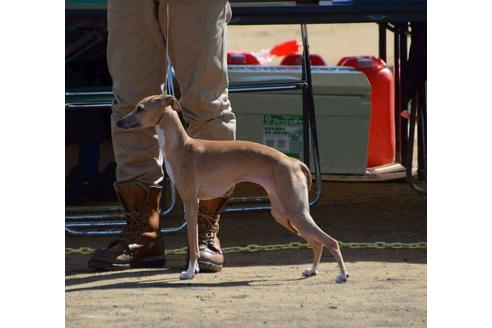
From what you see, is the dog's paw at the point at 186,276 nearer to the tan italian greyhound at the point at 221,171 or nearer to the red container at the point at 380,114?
the tan italian greyhound at the point at 221,171

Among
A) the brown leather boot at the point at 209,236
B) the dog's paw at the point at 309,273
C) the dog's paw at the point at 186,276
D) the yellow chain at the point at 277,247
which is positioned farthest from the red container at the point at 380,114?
the dog's paw at the point at 186,276

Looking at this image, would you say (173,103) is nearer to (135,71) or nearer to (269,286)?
(135,71)

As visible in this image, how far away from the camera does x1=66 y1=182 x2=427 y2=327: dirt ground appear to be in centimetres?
414

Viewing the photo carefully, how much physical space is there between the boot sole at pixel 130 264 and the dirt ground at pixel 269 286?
4 cm

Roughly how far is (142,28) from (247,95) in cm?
197

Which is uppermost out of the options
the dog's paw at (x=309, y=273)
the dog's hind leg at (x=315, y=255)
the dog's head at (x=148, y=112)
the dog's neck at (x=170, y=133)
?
the dog's head at (x=148, y=112)

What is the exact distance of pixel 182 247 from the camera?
5641 millimetres

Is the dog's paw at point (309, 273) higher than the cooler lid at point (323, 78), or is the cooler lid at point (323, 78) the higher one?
the cooler lid at point (323, 78)

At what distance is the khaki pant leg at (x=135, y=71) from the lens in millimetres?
4934

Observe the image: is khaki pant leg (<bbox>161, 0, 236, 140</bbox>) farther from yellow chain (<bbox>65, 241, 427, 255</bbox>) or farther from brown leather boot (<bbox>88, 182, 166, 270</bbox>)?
yellow chain (<bbox>65, 241, 427, 255</bbox>)

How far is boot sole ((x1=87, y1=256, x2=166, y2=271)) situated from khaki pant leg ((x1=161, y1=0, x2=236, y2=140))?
0.55 m

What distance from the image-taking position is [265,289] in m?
4.59

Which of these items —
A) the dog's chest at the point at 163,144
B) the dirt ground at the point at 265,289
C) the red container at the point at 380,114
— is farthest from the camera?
the red container at the point at 380,114

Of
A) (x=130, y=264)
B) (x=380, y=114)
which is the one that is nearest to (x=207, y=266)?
(x=130, y=264)
